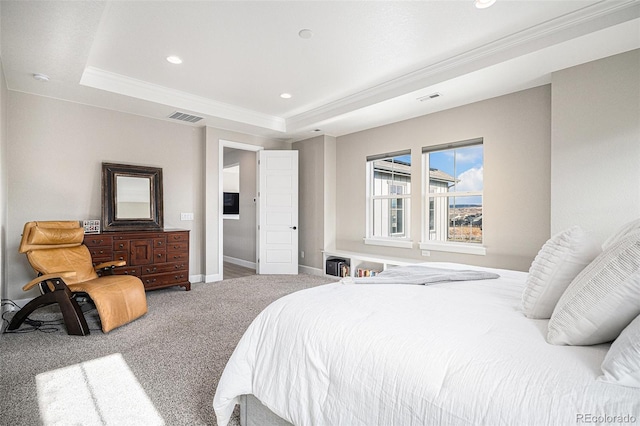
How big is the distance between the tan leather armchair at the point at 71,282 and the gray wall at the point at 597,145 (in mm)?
4271

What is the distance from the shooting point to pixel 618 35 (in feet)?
8.29

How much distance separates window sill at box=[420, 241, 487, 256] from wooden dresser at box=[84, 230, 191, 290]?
3489 millimetres

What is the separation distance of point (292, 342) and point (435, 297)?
2.42ft

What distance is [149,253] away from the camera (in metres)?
4.27

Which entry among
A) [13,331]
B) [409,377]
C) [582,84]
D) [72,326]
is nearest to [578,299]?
[409,377]

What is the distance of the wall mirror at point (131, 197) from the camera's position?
4285mm

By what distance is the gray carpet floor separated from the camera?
1.83 metres

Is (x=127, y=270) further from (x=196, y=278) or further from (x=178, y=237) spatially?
(x=196, y=278)

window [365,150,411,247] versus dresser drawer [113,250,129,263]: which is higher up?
window [365,150,411,247]

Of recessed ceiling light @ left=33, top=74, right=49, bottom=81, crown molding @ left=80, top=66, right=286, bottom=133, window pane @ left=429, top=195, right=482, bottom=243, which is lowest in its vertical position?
window pane @ left=429, top=195, right=482, bottom=243

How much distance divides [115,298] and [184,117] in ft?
9.33

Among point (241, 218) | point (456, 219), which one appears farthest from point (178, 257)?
point (456, 219)

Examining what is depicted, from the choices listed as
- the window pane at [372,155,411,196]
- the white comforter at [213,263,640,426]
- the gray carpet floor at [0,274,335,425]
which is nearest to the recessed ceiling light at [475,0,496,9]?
the white comforter at [213,263,640,426]

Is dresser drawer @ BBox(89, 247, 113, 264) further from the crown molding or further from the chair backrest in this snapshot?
the crown molding
